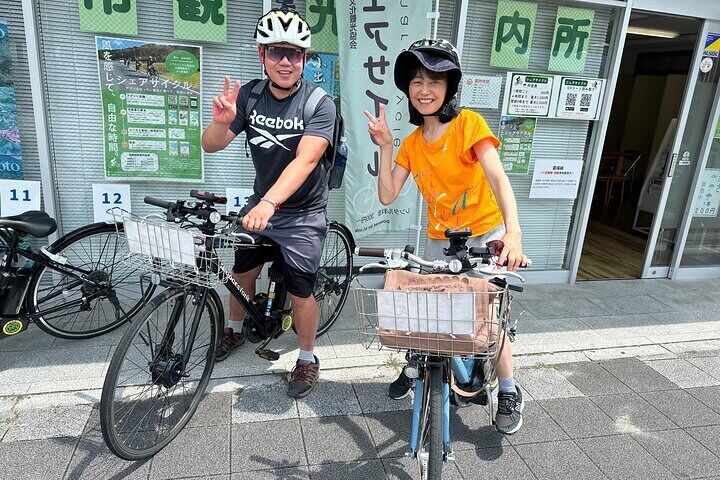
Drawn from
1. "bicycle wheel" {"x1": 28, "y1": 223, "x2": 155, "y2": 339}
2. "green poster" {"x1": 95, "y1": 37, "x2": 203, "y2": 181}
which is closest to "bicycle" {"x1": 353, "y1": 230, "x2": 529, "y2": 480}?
"bicycle wheel" {"x1": 28, "y1": 223, "x2": 155, "y2": 339}

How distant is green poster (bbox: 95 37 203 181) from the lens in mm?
4051

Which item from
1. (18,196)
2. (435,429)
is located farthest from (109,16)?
(435,429)

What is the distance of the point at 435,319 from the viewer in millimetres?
Result: 1887

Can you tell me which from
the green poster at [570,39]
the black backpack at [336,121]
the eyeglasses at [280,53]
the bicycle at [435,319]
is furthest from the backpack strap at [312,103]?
the green poster at [570,39]

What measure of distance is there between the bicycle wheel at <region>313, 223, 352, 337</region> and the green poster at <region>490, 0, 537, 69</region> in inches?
89.5

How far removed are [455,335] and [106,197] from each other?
3.53 m

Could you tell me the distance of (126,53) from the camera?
13.2 feet

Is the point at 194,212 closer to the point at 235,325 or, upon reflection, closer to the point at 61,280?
the point at 235,325

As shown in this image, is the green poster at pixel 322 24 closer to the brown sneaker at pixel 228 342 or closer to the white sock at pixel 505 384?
the brown sneaker at pixel 228 342

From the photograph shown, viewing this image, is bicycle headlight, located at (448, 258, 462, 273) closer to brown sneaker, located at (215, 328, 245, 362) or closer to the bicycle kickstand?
the bicycle kickstand

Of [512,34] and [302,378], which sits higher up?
[512,34]

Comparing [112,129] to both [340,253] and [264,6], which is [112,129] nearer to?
[264,6]

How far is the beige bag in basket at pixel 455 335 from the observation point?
193cm

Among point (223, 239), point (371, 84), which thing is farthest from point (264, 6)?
point (223, 239)
